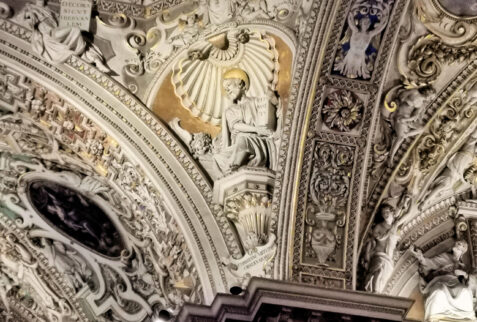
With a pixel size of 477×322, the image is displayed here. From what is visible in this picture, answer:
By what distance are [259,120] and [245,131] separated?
0.20 metres

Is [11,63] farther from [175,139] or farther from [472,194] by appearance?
[472,194]

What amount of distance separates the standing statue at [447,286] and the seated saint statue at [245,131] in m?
2.40

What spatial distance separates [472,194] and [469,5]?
243cm

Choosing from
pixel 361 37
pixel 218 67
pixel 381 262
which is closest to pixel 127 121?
pixel 218 67

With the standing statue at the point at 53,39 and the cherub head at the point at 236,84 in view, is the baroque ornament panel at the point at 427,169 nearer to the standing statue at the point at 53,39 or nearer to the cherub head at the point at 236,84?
the cherub head at the point at 236,84

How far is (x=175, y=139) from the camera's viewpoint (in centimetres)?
1417

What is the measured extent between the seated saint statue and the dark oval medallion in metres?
2.37

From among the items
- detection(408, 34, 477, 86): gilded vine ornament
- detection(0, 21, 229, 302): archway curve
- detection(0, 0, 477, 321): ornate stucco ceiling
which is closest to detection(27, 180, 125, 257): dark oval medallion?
detection(0, 0, 477, 321): ornate stucco ceiling

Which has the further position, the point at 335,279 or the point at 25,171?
the point at 25,171

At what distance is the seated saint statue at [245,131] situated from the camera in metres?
13.9

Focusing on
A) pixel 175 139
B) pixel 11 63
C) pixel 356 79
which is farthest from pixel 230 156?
pixel 11 63

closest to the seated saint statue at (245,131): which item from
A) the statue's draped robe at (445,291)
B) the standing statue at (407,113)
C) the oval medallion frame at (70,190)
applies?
the standing statue at (407,113)

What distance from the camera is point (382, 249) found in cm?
1405

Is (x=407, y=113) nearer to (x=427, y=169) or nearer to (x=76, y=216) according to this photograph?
(x=427, y=169)
